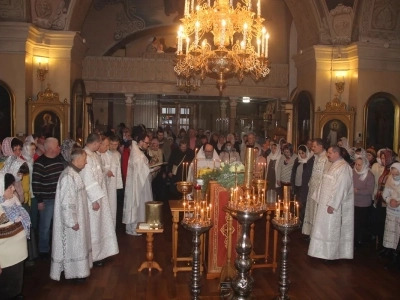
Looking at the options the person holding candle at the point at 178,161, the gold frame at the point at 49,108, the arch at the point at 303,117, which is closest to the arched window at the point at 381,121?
the arch at the point at 303,117

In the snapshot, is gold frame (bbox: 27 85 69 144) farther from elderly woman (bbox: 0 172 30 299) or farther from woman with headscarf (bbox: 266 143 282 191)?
elderly woman (bbox: 0 172 30 299)

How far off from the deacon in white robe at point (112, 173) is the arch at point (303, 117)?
267 inches

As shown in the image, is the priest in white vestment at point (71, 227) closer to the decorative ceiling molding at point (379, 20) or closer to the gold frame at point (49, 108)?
the gold frame at point (49, 108)

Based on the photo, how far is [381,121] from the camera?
11875 millimetres

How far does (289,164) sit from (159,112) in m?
12.6

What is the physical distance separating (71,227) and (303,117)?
31.1 ft

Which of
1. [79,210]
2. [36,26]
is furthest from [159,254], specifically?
[36,26]

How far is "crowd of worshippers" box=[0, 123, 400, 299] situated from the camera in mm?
4707

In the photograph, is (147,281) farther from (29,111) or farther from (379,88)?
(379,88)

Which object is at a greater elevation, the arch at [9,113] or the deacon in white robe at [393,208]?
the arch at [9,113]

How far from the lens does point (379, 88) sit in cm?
1192

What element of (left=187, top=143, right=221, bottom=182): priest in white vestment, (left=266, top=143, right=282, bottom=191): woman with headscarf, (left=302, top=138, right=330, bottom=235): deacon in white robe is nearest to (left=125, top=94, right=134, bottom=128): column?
(left=266, top=143, right=282, bottom=191): woman with headscarf

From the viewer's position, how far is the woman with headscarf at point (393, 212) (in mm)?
6207

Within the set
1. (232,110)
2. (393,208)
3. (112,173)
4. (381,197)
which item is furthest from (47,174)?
(232,110)
